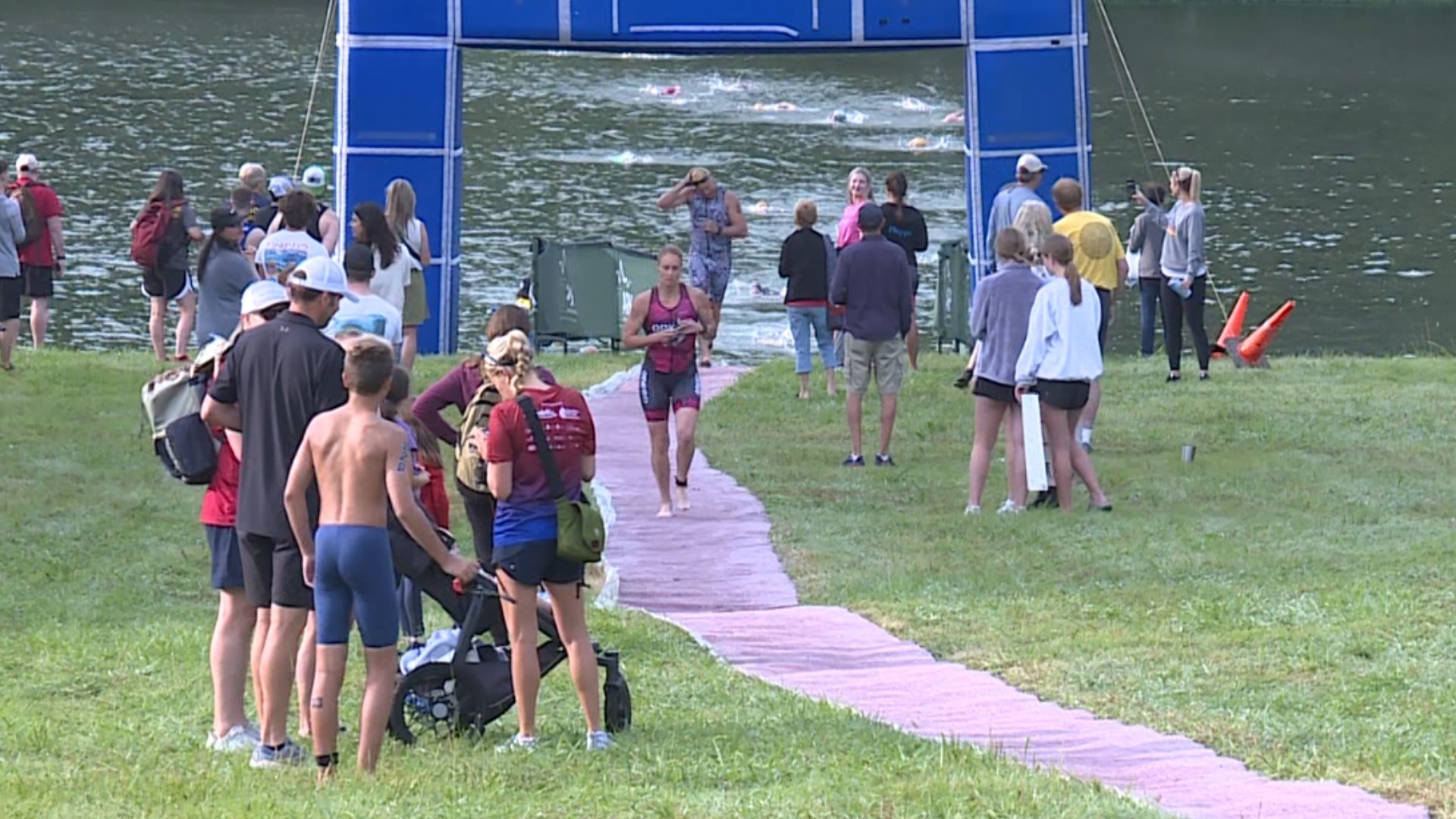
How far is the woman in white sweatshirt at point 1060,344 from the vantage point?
1159cm

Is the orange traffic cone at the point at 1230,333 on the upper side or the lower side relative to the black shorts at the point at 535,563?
upper

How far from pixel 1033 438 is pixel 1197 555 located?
43.5 inches

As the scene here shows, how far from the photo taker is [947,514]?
1234cm

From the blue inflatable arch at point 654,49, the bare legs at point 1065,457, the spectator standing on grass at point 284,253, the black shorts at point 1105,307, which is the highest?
the blue inflatable arch at point 654,49

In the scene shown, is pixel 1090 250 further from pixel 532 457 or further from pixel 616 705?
pixel 532 457

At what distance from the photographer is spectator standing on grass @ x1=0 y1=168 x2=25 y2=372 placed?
52.4 feet

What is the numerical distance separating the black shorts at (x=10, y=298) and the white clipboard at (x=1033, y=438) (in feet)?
25.4

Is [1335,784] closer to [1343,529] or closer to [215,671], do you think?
[215,671]

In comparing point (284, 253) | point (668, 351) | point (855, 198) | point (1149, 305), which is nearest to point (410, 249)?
point (855, 198)

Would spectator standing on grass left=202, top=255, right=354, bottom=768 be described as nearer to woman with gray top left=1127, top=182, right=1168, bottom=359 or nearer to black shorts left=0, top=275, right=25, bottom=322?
black shorts left=0, top=275, right=25, bottom=322

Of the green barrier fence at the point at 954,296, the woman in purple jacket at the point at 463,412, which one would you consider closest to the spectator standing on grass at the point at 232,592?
the woman in purple jacket at the point at 463,412

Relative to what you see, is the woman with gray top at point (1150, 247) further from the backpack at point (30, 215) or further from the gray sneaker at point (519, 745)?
the gray sneaker at point (519, 745)

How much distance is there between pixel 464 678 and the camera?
7.23 m

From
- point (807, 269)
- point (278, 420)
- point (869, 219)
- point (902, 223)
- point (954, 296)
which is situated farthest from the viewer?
point (954, 296)
